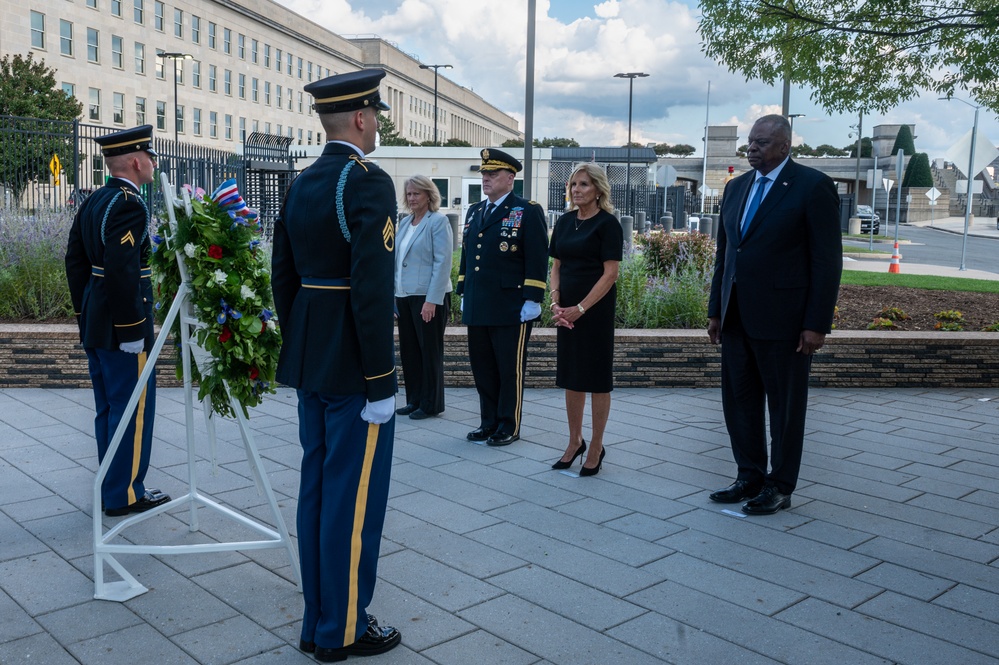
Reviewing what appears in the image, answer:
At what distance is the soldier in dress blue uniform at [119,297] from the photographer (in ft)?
16.5

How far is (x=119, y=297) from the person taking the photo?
5.02m

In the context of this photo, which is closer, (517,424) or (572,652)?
(572,652)

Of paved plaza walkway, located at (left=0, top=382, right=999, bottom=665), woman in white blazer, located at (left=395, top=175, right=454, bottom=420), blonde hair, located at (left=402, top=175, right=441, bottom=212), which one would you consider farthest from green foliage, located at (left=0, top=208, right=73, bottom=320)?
blonde hair, located at (left=402, top=175, right=441, bottom=212)

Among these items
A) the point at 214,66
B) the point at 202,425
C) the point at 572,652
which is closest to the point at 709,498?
the point at 572,652

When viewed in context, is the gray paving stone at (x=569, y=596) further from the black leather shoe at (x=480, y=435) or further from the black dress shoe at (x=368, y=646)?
the black leather shoe at (x=480, y=435)

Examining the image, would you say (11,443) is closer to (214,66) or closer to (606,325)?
(606,325)

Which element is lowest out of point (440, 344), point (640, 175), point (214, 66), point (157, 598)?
point (157, 598)

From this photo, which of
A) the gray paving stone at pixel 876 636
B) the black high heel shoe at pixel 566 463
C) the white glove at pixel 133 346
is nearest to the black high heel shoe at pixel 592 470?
the black high heel shoe at pixel 566 463

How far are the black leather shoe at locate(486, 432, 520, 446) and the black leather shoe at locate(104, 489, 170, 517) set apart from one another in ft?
8.01

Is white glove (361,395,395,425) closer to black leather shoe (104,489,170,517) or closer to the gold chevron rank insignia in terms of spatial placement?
the gold chevron rank insignia

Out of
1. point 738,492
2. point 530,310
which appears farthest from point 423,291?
point 738,492

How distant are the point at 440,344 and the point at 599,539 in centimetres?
325

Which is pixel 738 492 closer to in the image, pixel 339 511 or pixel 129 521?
pixel 339 511

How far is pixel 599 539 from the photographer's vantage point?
16.3 feet
